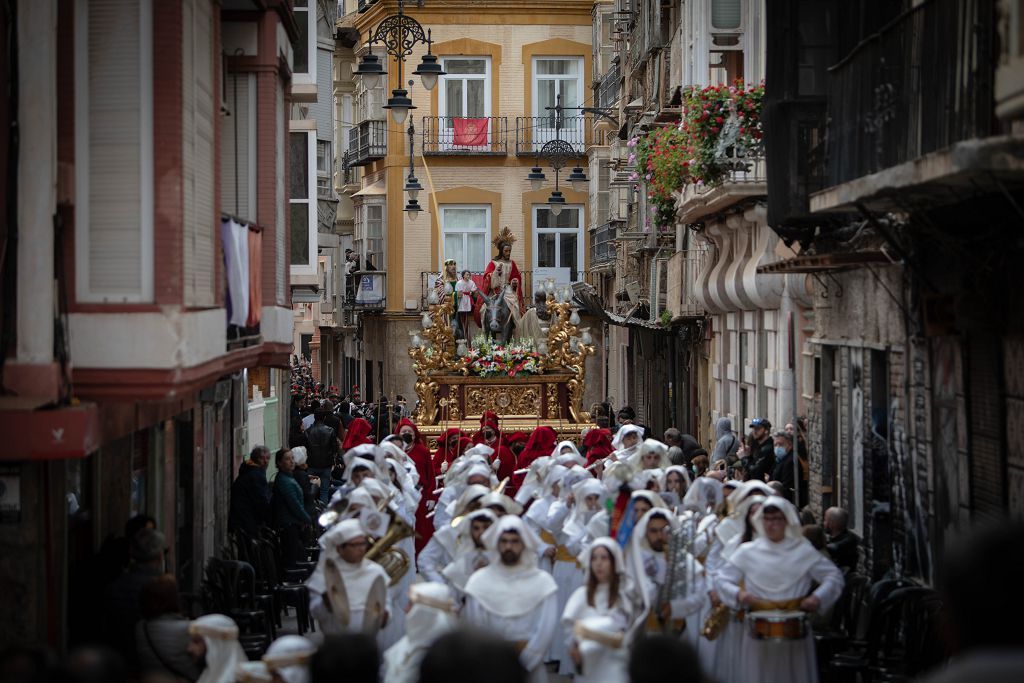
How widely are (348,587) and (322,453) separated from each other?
13.1 metres

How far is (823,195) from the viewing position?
13.4m

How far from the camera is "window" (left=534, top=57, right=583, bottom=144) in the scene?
A: 161ft

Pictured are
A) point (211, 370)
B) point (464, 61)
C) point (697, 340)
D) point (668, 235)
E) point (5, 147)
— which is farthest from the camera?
point (464, 61)

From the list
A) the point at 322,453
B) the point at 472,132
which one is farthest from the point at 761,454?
the point at 472,132

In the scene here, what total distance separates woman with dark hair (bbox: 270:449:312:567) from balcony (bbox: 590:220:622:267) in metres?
24.3

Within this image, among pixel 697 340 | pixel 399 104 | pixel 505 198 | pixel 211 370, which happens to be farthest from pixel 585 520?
pixel 505 198

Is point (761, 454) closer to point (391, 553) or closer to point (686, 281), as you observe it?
point (391, 553)

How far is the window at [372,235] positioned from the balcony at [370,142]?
1182 millimetres

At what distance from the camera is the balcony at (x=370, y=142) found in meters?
49.1

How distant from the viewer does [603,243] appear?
1829 inches

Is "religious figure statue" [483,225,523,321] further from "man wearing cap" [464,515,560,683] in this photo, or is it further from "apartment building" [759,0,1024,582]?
"man wearing cap" [464,515,560,683]

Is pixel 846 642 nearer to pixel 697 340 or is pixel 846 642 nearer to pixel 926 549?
pixel 926 549

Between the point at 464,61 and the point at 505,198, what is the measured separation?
3647 millimetres

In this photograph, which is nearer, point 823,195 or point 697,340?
point 823,195
